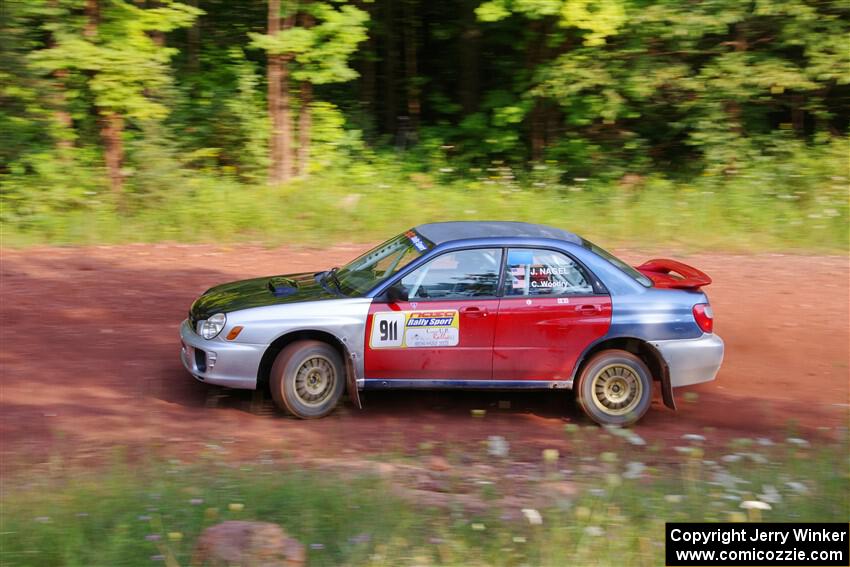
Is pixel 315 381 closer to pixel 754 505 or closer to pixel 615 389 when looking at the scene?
Result: pixel 615 389

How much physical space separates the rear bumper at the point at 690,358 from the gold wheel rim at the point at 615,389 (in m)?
0.29

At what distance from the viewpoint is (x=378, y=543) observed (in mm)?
4914

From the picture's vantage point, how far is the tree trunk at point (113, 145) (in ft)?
50.3

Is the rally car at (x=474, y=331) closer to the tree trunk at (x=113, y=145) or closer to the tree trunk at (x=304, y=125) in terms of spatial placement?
the tree trunk at (x=113, y=145)

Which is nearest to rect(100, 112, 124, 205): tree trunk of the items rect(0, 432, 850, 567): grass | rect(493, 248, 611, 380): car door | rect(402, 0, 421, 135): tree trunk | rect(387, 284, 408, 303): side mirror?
rect(402, 0, 421, 135): tree trunk

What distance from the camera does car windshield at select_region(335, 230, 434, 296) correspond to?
7781 millimetres

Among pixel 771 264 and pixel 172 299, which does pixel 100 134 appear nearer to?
pixel 172 299

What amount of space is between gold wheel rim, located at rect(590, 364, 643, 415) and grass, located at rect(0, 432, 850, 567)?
1.01 m

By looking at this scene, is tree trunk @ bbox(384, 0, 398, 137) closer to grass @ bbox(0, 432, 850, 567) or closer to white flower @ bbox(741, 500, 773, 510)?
grass @ bbox(0, 432, 850, 567)

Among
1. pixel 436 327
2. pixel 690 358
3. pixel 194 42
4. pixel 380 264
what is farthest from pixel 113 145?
pixel 690 358

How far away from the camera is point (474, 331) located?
298 inches

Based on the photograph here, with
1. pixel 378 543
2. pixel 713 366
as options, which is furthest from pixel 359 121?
pixel 378 543

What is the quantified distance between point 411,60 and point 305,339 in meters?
13.9

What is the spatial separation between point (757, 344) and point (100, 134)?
11127mm
